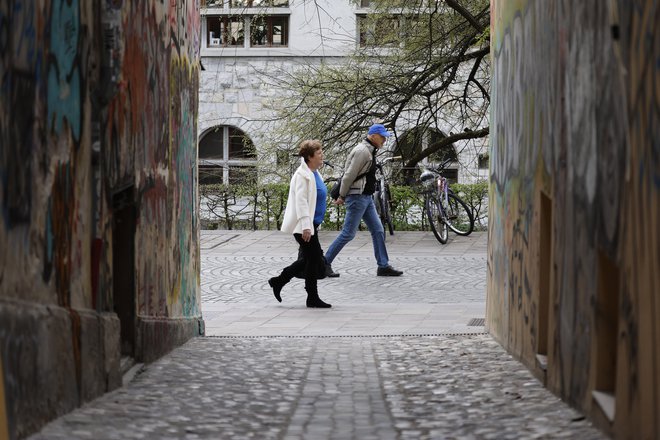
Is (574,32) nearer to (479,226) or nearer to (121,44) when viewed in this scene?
(121,44)

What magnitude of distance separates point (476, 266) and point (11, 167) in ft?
39.6

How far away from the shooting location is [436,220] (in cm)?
1978

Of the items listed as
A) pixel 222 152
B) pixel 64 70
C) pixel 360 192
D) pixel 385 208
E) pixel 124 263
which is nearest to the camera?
pixel 64 70

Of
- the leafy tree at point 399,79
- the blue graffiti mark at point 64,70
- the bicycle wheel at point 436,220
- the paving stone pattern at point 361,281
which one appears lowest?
the paving stone pattern at point 361,281

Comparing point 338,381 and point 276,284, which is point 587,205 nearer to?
point 338,381

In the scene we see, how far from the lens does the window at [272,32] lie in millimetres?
34219

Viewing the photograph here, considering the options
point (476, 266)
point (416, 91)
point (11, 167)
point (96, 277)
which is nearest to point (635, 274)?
point (11, 167)

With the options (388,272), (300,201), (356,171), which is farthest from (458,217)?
(300,201)

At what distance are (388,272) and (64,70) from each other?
9.58m

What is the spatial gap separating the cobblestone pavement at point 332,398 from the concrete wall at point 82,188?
10.7 inches

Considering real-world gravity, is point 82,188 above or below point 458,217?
above

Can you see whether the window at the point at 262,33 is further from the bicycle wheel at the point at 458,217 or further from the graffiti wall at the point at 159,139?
the graffiti wall at the point at 159,139

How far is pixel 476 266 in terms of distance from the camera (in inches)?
659

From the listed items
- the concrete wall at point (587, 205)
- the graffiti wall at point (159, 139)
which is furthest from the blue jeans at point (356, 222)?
the concrete wall at point (587, 205)
